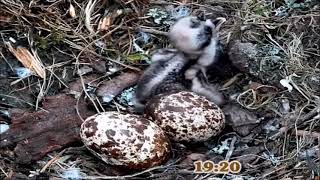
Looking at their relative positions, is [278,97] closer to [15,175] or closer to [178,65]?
[178,65]

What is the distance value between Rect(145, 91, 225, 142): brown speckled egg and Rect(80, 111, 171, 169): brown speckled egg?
7 centimetres

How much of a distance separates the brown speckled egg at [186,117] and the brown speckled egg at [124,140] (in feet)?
0.25

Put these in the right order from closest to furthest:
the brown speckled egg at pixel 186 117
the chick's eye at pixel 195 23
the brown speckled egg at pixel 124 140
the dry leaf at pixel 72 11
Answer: the brown speckled egg at pixel 124 140
the brown speckled egg at pixel 186 117
the chick's eye at pixel 195 23
the dry leaf at pixel 72 11

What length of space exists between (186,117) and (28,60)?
2.53ft

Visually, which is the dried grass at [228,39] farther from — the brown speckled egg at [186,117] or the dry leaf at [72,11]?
the brown speckled egg at [186,117]

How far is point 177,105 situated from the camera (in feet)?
8.59

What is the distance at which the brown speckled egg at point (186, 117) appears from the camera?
2588 mm

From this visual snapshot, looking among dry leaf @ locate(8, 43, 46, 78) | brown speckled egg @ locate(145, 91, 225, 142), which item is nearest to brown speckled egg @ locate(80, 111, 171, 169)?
brown speckled egg @ locate(145, 91, 225, 142)

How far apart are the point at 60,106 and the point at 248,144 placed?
74 cm

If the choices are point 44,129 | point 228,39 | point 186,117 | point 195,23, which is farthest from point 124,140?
point 228,39

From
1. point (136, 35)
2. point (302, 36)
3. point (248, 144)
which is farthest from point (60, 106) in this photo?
point (302, 36)

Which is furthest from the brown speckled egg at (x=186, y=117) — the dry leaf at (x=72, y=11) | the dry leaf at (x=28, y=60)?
the dry leaf at (x=72, y=11)

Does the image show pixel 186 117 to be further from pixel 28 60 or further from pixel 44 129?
pixel 28 60

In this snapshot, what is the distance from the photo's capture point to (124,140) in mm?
2455
